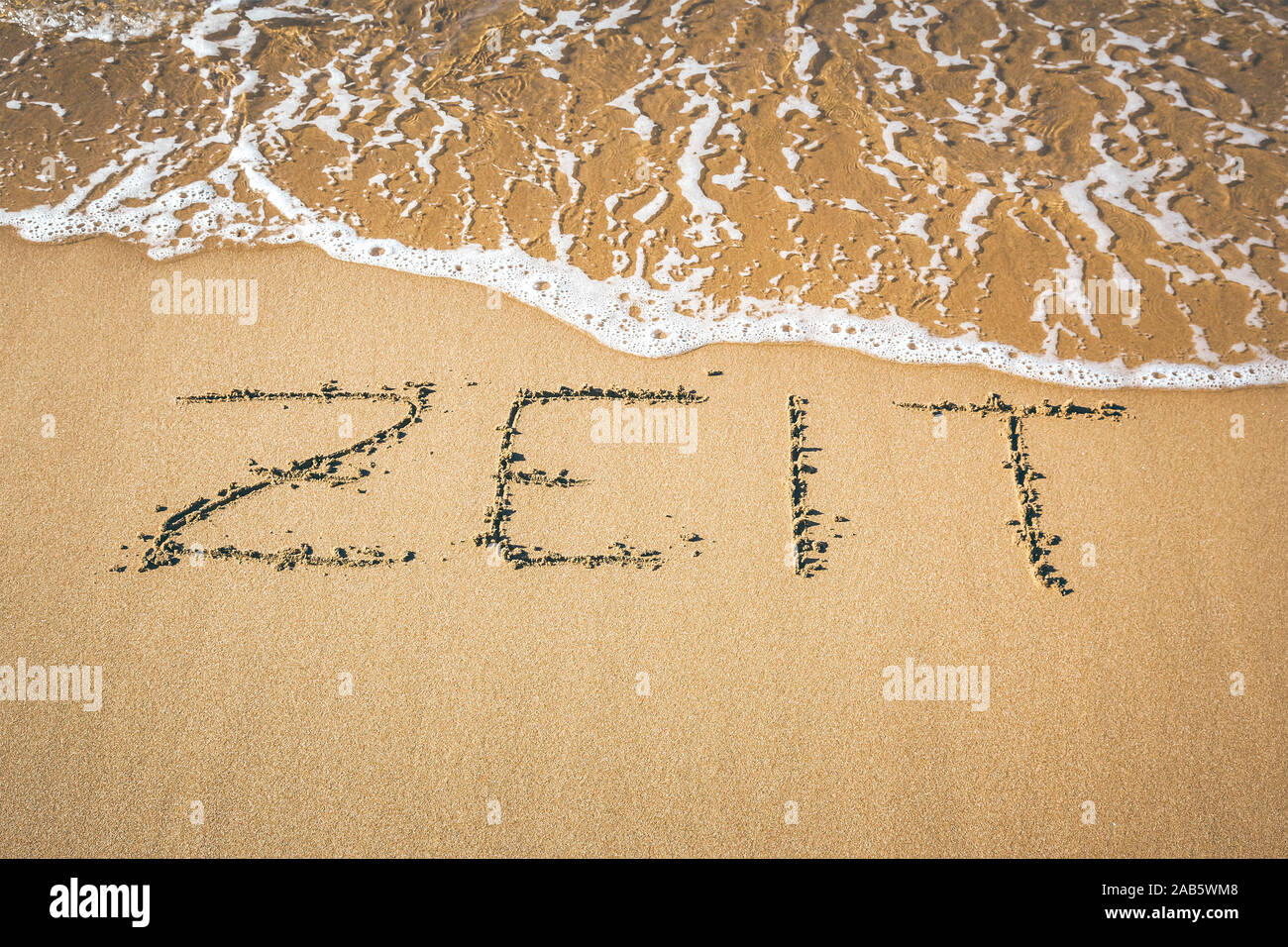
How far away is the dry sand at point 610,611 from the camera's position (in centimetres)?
479

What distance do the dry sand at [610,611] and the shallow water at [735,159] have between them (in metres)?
0.76

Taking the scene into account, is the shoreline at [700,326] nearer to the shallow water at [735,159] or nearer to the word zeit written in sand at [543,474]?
the shallow water at [735,159]

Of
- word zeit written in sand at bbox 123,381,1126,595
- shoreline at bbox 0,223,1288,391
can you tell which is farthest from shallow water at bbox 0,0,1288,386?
word zeit written in sand at bbox 123,381,1126,595

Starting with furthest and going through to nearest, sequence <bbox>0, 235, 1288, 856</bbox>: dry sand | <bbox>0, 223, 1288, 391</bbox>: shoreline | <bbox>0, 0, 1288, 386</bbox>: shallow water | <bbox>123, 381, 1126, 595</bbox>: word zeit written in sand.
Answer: <bbox>0, 0, 1288, 386</bbox>: shallow water < <bbox>0, 223, 1288, 391</bbox>: shoreline < <bbox>123, 381, 1126, 595</bbox>: word zeit written in sand < <bbox>0, 235, 1288, 856</bbox>: dry sand

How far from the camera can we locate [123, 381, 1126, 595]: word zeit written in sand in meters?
5.75

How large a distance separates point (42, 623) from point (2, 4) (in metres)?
9.78

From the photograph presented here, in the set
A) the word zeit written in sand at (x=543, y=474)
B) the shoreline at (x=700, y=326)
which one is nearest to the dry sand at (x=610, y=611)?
the word zeit written in sand at (x=543, y=474)

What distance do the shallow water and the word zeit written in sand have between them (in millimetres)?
656

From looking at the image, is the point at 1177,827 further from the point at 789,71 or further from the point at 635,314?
the point at 789,71

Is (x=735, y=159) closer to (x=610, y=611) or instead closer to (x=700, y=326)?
(x=700, y=326)

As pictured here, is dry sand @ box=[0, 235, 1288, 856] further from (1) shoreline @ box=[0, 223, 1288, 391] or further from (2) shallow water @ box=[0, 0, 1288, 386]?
(2) shallow water @ box=[0, 0, 1288, 386]

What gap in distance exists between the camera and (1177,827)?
4.72 m

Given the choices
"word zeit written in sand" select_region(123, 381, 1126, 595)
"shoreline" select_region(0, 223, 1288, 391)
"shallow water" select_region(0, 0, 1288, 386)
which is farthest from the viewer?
"shallow water" select_region(0, 0, 1288, 386)

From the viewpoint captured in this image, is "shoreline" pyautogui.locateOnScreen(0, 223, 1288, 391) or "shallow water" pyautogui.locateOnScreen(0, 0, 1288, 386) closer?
"shoreline" pyautogui.locateOnScreen(0, 223, 1288, 391)
